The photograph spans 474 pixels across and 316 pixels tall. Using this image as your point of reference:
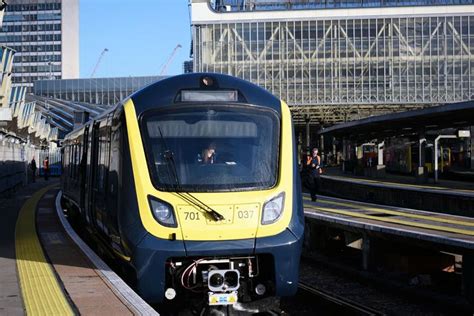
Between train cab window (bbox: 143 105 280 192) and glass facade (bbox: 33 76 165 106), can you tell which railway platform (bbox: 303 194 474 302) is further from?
glass facade (bbox: 33 76 165 106)

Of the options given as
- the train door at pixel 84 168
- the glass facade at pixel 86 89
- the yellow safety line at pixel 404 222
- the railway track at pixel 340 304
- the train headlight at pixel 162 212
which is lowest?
the railway track at pixel 340 304

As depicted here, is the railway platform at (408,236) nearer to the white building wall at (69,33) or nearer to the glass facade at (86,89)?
the glass facade at (86,89)

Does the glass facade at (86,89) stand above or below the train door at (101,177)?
above

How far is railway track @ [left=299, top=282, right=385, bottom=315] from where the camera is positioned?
9414mm

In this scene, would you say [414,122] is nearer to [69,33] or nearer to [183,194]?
[183,194]

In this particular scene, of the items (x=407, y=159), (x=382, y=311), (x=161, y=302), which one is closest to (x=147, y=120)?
(x=161, y=302)

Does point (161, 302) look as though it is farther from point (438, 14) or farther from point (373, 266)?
point (438, 14)

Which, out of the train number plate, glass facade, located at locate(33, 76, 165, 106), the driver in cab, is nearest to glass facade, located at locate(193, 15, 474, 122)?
the driver in cab

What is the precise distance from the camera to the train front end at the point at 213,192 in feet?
23.8

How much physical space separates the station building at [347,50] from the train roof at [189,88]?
184 feet

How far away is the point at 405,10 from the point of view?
64.4 m

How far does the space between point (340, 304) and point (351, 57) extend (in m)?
57.0

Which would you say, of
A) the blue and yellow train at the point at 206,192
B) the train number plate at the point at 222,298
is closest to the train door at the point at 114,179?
the blue and yellow train at the point at 206,192

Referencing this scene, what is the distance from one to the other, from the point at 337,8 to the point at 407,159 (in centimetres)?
3403
